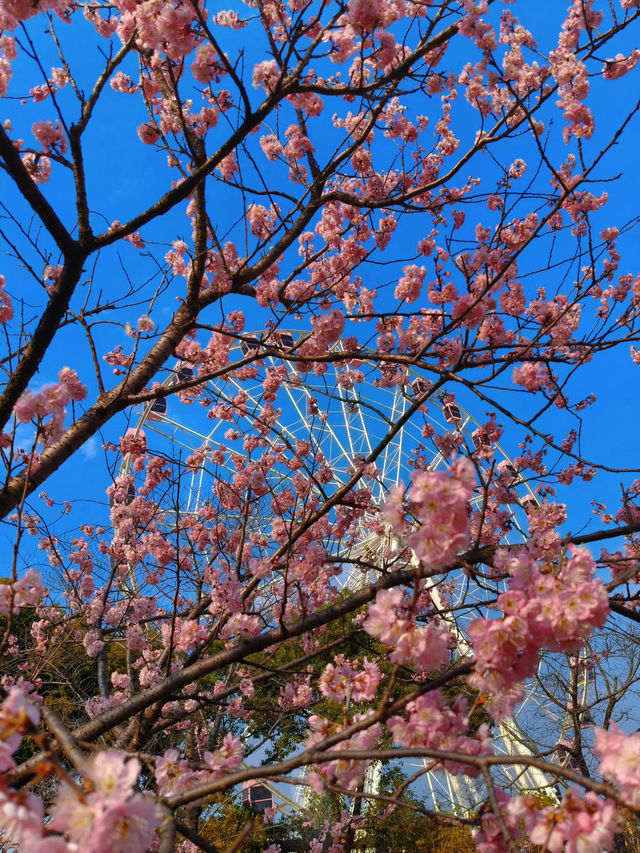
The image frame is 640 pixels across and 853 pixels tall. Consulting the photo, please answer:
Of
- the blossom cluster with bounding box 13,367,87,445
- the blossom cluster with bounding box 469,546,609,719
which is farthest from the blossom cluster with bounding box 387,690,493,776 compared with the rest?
the blossom cluster with bounding box 13,367,87,445

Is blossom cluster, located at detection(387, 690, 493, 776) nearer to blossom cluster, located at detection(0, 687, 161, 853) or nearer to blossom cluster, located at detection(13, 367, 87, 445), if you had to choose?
blossom cluster, located at detection(0, 687, 161, 853)

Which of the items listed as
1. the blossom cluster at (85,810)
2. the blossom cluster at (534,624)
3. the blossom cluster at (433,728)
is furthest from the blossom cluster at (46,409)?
the blossom cluster at (534,624)

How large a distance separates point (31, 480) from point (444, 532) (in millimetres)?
2340

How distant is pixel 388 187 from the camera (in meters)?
5.00

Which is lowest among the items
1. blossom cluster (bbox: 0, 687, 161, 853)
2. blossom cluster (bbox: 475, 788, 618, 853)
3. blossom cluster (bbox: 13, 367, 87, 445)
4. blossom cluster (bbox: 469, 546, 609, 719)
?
blossom cluster (bbox: 475, 788, 618, 853)

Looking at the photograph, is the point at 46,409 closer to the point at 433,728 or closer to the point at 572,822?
the point at 433,728

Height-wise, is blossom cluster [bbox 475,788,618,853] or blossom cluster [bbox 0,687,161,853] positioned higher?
blossom cluster [bbox 0,687,161,853]

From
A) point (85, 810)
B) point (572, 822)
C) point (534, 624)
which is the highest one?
point (534, 624)

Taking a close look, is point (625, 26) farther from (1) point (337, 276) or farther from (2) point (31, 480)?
(2) point (31, 480)

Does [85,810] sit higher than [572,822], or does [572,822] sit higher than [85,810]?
[85,810]

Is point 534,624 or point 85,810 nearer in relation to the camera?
point 85,810

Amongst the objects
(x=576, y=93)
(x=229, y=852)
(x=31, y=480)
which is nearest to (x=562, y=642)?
(x=229, y=852)

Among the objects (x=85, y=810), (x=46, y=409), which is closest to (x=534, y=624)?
(x=85, y=810)

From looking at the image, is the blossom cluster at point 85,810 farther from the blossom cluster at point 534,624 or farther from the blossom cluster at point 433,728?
the blossom cluster at point 534,624
